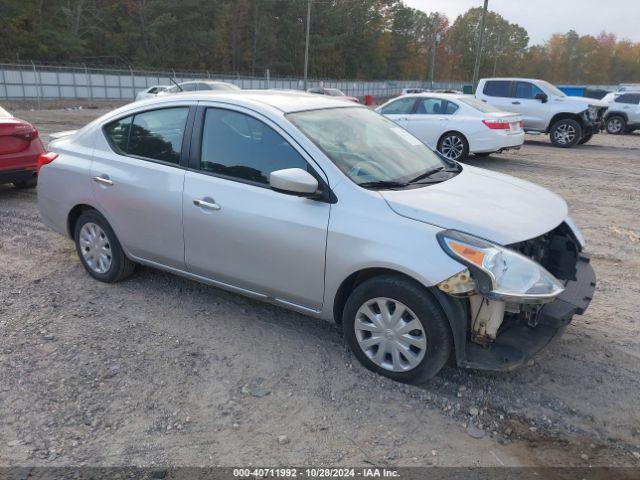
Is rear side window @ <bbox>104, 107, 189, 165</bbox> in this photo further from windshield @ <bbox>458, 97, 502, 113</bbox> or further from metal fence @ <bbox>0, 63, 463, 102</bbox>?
metal fence @ <bbox>0, 63, 463, 102</bbox>

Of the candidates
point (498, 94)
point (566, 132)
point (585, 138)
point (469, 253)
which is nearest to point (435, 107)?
point (498, 94)

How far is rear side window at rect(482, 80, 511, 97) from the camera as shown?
16219mm

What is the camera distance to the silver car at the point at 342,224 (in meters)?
3.10

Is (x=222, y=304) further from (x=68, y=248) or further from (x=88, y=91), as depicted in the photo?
(x=88, y=91)

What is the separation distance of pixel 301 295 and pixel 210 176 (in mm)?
1098

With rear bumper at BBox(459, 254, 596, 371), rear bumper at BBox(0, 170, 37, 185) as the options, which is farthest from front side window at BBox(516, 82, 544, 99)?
rear bumper at BBox(459, 254, 596, 371)

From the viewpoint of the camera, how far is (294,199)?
353 centimetres

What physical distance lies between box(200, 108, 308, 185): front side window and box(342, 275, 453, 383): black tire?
0.91m

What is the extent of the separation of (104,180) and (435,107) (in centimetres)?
925

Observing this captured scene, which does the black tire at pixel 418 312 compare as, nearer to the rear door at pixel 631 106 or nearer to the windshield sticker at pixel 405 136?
the windshield sticker at pixel 405 136

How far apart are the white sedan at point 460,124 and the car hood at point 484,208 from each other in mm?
8025

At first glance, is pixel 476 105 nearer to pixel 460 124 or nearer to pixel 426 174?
pixel 460 124

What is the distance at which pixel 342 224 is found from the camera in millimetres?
3324

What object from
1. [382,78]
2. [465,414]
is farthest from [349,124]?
[382,78]
